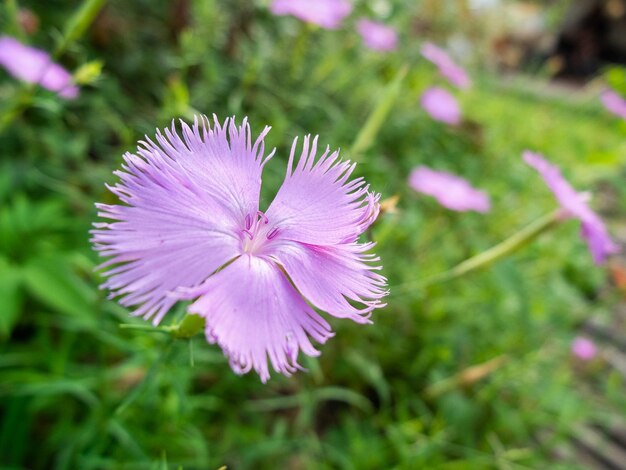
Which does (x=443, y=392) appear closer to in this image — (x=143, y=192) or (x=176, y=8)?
(x=143, y=192)

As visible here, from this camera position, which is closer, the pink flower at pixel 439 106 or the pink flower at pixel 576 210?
the pink flower at pixel 576 210

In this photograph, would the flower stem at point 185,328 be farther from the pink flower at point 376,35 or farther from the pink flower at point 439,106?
the pink flower at point 439,106

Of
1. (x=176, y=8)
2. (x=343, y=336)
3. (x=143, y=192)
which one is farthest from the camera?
(x=176, y=8)

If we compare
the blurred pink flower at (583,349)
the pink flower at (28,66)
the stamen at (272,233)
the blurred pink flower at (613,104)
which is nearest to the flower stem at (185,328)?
the stamen at (272,233)

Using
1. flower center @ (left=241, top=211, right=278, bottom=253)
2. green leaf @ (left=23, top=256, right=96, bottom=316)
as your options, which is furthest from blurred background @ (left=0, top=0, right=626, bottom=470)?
flower center @ (left=241, top=211, right=278, bottom=253)

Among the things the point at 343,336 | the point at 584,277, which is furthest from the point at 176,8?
the point at 584,277

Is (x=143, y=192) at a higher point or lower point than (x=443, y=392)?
lower
